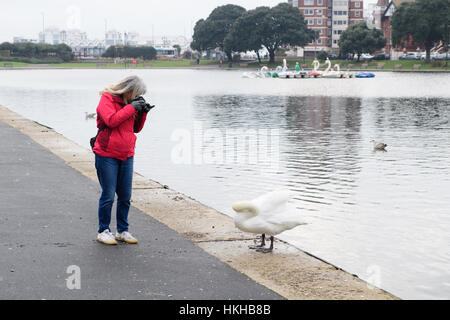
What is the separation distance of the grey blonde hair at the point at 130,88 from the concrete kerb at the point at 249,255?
164 centimetres

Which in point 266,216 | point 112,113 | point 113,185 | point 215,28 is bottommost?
point 266,216

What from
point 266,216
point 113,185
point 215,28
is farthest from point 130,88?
point 215,28

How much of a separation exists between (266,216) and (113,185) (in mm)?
1484

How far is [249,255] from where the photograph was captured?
6.43 metres

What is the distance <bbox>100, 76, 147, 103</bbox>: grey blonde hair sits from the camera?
20.5 ft

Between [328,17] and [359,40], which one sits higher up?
[328,17]

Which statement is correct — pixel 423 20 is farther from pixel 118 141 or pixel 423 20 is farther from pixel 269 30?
pixel 118 141

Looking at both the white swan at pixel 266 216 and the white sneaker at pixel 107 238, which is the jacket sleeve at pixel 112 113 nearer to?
the white sneaker at pixel 107 238

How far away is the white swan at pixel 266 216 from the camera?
6332 millimetres

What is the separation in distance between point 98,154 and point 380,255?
3373 mm

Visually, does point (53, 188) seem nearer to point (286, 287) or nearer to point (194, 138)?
point (286, 287)

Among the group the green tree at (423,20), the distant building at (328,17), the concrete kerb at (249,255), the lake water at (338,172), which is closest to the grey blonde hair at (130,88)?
the concrete kerb at (249,255)

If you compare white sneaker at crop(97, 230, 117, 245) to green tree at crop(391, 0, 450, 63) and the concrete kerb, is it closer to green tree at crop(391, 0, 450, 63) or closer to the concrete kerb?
the concrete kerb
